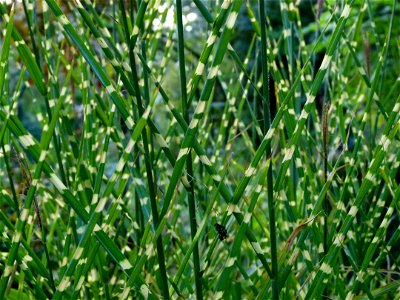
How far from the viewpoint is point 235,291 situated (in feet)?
3.01

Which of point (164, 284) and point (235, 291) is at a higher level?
point (164, 284)

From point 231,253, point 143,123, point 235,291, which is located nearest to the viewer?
point 143,123

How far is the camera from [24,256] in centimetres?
77

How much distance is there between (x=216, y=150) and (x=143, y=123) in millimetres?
626

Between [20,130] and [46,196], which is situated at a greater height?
[20,130]

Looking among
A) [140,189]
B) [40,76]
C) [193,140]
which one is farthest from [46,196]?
[193,140]

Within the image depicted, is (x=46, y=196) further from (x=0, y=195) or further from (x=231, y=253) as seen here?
(x=231, y=253)

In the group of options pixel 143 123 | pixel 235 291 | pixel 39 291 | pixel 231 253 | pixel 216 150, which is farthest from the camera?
pixel 216 150

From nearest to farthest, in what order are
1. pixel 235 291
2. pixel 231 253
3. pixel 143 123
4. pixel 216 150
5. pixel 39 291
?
pixel 143 123
pixel 231 253
pixel 39 291
pixel 235 291
pixel 216 150

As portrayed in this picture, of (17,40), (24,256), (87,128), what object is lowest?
(24,256)

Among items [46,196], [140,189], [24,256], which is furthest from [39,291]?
[46,196]

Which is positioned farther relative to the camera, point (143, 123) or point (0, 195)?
point (0, 195)

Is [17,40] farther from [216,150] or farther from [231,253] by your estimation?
[216,150]

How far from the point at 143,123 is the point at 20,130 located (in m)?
0.13
